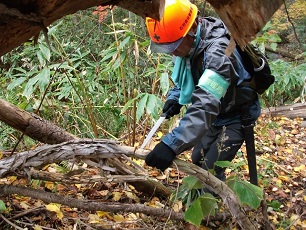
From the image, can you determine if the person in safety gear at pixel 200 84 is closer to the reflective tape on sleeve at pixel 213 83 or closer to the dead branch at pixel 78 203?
the reflective tape on sleeve at pixel 213 83

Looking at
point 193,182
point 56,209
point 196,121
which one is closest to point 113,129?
point 56,209

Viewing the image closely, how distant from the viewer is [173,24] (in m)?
2.48

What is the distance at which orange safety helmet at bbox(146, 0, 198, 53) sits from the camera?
8.16 feet

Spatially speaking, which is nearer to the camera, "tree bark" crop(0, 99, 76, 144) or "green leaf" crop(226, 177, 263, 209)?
"green leaf" crop(226, 177, 263, 209)

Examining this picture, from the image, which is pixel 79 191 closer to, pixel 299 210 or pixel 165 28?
pixel 165 28

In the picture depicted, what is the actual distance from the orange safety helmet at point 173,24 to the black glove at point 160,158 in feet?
2.70

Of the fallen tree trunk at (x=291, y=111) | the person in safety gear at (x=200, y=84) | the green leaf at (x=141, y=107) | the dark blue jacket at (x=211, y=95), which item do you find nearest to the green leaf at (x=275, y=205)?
the person in safety gear at (x=200, y=84)

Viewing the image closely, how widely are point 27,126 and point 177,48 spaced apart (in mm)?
1202

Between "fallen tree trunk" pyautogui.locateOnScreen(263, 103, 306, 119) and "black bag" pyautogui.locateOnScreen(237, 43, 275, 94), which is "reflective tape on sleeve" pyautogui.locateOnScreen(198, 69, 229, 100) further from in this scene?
"fallen tree trunk" pyautogui.locateOnScreen(263, 103, 306, 119)

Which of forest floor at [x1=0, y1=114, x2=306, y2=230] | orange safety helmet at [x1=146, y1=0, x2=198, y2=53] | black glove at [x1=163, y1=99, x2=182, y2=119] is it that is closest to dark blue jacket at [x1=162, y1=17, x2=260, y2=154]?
orange safety helmet at [x1=146, y1=0, x2=198, y2=53]

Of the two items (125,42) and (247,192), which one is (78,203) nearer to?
(247,192)

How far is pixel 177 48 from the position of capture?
257 cm

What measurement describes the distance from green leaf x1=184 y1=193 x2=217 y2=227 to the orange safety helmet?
1115mm

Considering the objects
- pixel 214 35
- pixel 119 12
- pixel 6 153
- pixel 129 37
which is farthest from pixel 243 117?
pixel 119 12
